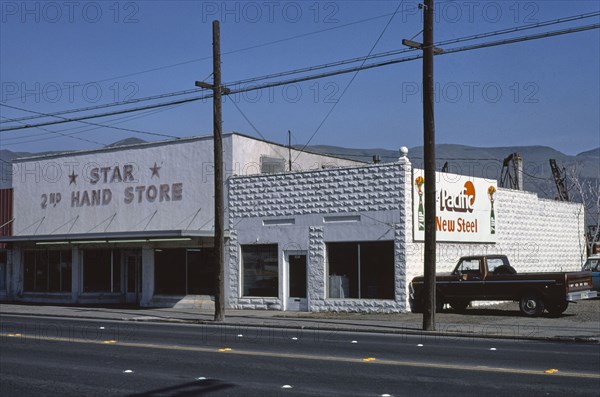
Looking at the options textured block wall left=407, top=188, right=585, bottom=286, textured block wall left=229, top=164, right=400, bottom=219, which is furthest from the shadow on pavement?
textured block wall left=229, top=164, right=400, bottom=219

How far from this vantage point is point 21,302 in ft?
121

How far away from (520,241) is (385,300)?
9.29 meters

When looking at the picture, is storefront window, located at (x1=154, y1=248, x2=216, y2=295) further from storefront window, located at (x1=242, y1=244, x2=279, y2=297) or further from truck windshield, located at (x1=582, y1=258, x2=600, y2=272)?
truck windshield, located at (x1=582, y1=258, x2=600, y2=272)

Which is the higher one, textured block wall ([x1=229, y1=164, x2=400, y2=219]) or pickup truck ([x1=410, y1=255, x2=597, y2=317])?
textured block wall ([x1=229, y1=164, x2=400, y2=219])

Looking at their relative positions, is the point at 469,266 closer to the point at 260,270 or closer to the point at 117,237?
the point at 260,270

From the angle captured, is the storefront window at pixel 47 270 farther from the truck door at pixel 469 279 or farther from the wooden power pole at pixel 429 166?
the wooden power pole at pixel 429 166

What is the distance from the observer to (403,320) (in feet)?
80.7

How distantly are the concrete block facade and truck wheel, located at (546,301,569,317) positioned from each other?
15.5 ft

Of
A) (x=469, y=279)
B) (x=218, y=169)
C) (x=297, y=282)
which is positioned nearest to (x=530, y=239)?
(x=469, y=279)

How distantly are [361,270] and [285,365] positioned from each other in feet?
45.9

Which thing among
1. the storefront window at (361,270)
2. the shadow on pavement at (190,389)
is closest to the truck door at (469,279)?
the storefront window at (361,270)

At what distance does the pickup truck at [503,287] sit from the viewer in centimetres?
2397

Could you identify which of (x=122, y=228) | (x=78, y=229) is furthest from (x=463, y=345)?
(x=78, y=229)

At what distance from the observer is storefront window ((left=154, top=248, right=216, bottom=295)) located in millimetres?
31266
